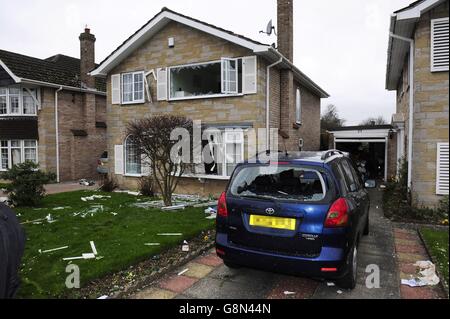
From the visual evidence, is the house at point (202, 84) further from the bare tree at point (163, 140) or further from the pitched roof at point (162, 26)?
the bare tree at point (163, 140)

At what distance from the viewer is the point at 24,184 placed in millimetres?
9641

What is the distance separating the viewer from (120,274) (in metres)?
4.57

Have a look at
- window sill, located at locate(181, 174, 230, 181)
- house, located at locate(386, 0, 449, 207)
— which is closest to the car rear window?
house, located at locate(386, 0, 449, 207)

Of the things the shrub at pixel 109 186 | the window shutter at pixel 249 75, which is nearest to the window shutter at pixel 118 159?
the shrub at pixel 109 186

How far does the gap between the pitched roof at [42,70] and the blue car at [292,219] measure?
15479 mm

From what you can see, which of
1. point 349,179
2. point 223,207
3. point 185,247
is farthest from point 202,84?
point 223,207

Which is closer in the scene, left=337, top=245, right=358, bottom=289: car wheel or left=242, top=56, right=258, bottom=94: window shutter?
left=337, top=245, right=358, bottom=289: car wheel

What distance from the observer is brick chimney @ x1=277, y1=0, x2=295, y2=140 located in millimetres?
12633

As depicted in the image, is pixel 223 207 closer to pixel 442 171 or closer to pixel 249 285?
pixel 249 285

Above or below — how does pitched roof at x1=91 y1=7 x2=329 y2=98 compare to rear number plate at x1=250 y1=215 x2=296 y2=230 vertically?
above

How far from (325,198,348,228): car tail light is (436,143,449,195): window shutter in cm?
571

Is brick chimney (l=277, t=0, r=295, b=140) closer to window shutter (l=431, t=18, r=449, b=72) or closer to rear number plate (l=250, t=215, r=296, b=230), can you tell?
window shutter (l=431, t=18, r=449, b=72)

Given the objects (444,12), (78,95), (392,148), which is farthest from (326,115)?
(444,12)

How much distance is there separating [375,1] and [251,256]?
892 cm
